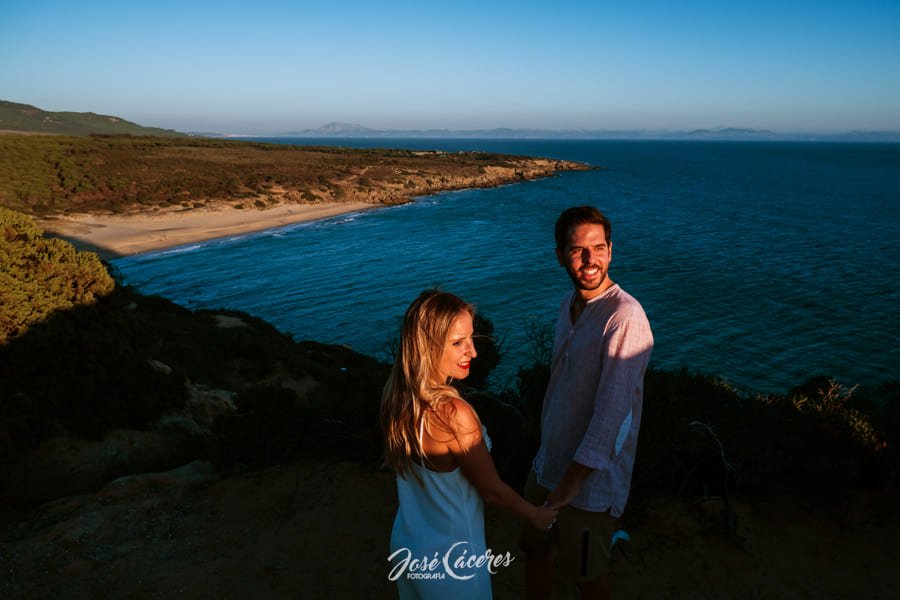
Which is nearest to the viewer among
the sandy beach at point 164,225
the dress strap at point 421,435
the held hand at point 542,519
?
the dress strap at point 421,435

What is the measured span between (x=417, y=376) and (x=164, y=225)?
4573cm

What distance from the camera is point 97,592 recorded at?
4281 mm

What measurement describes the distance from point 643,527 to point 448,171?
78.1 m

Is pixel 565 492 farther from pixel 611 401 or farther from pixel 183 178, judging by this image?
pixel 183 178

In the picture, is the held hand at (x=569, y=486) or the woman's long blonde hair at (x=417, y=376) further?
the held hand at (x=569, y=486)

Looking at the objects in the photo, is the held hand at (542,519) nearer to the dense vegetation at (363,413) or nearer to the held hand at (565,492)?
the held hand at (565,492)

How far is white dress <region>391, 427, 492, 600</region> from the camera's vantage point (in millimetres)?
2137

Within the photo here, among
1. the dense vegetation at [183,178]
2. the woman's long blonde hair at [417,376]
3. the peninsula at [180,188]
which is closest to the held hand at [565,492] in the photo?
the woman's long blonde hair at [417,376]

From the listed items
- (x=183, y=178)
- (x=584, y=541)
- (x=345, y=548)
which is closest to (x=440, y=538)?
(x=584, y=541)

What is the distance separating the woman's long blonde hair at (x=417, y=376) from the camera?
2111mm

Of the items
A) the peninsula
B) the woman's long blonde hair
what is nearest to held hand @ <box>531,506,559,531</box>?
the woman's long blonde hair

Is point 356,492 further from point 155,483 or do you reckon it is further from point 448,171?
point 448,171

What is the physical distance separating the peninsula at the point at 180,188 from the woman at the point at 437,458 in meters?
36.6

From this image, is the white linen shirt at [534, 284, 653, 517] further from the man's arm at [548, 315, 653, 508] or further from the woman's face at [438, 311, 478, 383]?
the woman's face at [438, 311, 478, 383]
